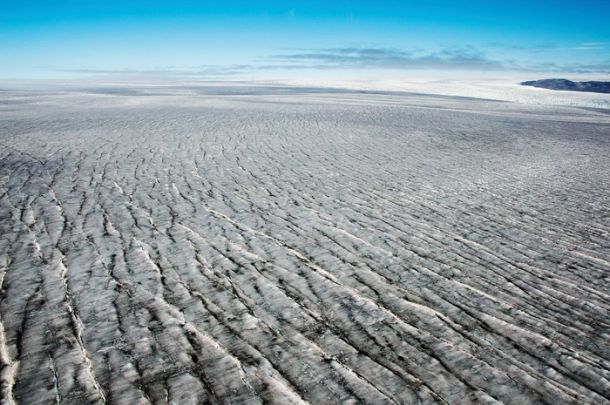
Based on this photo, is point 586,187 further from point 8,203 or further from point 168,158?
point 8,203

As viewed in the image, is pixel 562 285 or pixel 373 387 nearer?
pixel 373 387

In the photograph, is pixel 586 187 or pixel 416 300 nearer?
pixel 416 300

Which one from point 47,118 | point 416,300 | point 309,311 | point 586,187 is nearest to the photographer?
point 309,311

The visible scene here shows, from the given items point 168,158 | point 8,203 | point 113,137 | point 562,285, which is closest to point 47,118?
point 113,137

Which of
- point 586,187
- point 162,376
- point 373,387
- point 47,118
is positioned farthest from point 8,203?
point 47,118

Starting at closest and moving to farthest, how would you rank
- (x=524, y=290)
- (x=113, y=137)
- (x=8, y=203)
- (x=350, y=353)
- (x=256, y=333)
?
1. (x=350, y=353)
2. (x=256, y=333)
3. (x=524, y=290)
4. (x=8, y=203)
5. (x=113, y=137)

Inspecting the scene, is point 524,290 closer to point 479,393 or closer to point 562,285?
point 562,285
